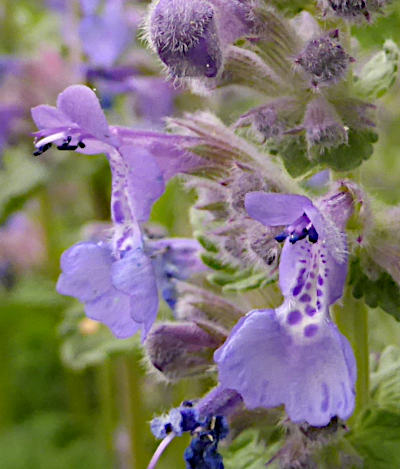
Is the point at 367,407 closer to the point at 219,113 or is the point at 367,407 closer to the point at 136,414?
the point at 136,414

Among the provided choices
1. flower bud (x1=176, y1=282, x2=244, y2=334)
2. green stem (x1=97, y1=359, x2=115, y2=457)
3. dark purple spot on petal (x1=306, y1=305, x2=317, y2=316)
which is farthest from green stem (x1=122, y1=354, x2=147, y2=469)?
dark purple spot on petal (x1=306, y1=305, x2=317, y2=316)

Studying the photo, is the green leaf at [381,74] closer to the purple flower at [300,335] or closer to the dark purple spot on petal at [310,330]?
the purple flower at [300,335]

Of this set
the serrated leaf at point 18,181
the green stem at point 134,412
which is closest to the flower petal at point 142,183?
the green stem at point 134,412

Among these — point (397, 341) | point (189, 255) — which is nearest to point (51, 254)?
point (397, 341)

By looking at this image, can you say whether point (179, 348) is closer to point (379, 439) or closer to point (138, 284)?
point (138, 284)

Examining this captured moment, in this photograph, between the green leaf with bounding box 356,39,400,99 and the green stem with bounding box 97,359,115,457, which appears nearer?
the green leaf with bounding box 356,39,400,99

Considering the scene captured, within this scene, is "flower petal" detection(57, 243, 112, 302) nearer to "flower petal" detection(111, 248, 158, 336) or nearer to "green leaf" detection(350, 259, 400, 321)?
"flower petal" detection(111, 248, 158, 336)
